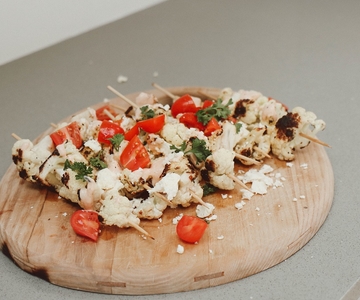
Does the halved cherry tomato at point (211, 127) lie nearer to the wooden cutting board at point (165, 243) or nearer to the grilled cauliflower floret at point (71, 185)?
the wooden cutting board at point (165, 243)

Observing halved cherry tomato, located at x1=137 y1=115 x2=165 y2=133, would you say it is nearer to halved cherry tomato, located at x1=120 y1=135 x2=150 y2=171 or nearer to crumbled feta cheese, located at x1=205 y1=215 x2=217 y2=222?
halved cherry tomato, located at x1=120 y1=135 x2=150 y2=171

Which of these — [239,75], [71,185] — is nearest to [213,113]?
[71,185]

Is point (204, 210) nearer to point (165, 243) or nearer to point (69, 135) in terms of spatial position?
point (165, 243)

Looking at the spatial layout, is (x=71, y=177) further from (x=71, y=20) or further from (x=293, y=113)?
(x=71, y=20)

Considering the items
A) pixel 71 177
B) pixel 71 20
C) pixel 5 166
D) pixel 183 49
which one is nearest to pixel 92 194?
pixel 71 177

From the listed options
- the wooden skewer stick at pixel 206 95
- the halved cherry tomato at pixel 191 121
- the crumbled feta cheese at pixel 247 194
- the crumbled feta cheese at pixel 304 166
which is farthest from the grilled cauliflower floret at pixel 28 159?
the crumbled feta cheese at pixel 304 166

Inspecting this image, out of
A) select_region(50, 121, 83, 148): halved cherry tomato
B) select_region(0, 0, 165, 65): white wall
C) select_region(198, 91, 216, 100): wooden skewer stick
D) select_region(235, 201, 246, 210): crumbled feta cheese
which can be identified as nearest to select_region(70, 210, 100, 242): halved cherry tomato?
select_region(50, 121, 83, 148): halved cherry tomato
